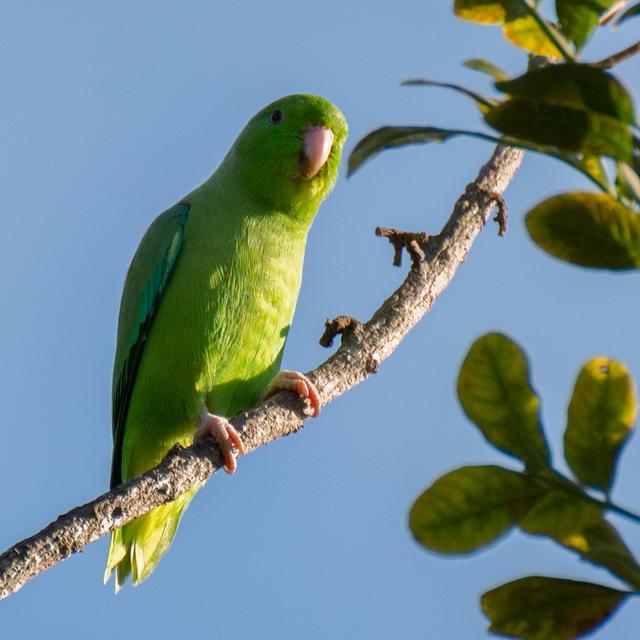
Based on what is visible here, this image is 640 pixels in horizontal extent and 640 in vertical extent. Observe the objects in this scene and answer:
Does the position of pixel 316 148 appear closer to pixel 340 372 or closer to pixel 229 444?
pixel 340 372

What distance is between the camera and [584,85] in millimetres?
918

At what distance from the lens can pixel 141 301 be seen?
433 cm

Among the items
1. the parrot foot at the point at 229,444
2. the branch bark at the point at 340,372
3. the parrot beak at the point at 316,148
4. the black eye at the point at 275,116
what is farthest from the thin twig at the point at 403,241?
the black eye at the point at 275,116

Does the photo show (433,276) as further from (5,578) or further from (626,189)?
(626,189)

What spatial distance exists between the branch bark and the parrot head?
134 cm

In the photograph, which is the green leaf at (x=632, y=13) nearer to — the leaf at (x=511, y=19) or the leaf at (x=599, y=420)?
the leaf at (x=511, y=19)

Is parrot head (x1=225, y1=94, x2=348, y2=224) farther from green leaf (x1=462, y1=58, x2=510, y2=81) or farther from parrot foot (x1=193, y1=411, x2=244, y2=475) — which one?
green leaf (x1=462, y1=58, x2=510, y2=81)

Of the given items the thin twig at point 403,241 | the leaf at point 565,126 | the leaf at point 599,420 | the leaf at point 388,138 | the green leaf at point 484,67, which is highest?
the thin twig at point 403,241

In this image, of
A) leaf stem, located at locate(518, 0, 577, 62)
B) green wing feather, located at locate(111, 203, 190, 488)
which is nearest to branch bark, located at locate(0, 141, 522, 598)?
green wing feather, located at locate(111, 203, 190, 488)

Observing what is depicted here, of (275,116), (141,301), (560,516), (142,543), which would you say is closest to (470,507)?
(560,516)

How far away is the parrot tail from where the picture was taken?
4.43 meters

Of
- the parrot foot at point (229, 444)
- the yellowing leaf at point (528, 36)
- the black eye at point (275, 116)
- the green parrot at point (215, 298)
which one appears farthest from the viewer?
the black eye at point (275, 116)

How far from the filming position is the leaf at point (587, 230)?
0.99m

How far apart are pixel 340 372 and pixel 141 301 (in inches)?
67.3
